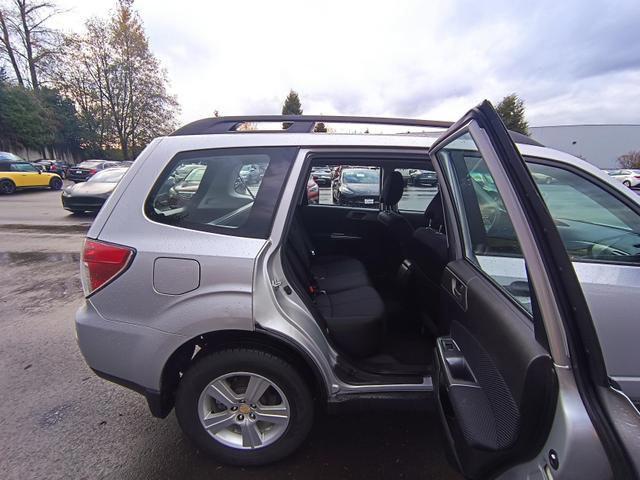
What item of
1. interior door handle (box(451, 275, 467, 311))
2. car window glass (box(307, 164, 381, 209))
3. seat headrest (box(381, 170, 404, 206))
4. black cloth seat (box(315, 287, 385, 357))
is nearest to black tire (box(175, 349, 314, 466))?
black cloth seat (box(315, 287, 385, 357))

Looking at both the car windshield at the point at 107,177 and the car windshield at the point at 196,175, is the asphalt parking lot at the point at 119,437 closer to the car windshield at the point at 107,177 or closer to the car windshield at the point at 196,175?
the car windshield at the point at 196,175

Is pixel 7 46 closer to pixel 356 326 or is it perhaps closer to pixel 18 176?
pixel 18 176

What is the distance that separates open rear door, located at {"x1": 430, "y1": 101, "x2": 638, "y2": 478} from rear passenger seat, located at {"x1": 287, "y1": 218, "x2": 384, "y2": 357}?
0.61m

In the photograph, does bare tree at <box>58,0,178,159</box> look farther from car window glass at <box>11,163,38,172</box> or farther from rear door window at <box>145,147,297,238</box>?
rear door window at <box>145,147,297,238</box>

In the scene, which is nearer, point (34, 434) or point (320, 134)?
point (320, 134)

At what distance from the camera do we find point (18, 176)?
52.0 feet

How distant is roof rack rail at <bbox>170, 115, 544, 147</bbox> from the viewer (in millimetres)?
2016

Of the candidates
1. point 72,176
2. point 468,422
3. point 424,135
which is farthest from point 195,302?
point 72,176

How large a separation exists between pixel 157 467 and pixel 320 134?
210 cm

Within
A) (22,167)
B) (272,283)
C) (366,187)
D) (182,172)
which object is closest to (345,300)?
(272,283)

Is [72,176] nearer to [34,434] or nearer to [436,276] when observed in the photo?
[34,434]

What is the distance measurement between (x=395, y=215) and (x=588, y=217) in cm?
185

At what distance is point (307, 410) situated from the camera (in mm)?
1873

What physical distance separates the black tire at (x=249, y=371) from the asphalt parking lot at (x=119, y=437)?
10 cm
